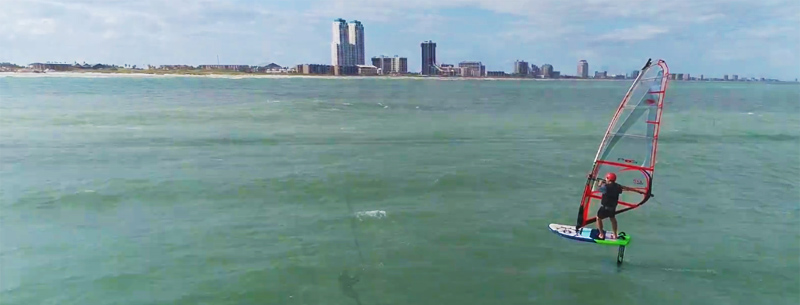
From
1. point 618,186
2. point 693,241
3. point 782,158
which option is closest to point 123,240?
point 618,186

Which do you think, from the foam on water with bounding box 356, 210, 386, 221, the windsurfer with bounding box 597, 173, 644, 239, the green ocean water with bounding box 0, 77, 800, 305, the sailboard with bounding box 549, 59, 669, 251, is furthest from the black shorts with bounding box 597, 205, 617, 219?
the foam on water with bounding box 356, 210, 386, 221

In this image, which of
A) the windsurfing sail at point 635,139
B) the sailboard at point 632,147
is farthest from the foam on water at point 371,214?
the windsurfing sail at point 635,139

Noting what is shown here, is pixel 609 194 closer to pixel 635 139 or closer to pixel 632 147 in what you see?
pixel 632 147

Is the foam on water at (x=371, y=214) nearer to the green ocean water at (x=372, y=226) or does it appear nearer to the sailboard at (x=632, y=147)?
the green ocean water at (x=372, y=226)

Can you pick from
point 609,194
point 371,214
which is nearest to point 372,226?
point 371,214

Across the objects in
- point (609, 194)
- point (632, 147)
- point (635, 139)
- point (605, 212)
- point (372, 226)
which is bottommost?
point (372, 226)
